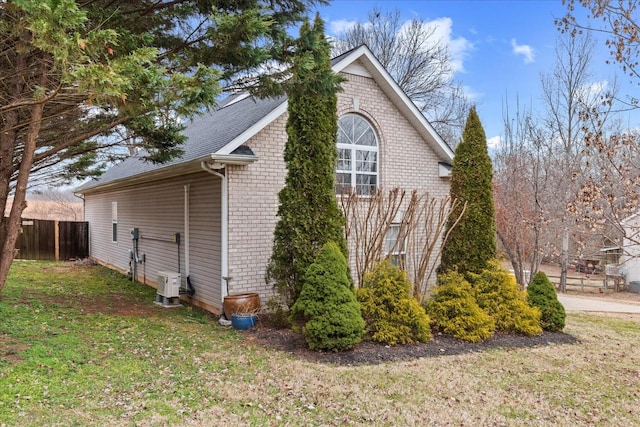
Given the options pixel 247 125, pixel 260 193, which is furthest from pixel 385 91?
pixel 260 193

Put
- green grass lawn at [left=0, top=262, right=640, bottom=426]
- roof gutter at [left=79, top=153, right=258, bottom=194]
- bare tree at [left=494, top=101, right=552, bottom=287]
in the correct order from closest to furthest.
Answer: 1. green grass lawn at [left=0, top=262, right=640, bottom=426]
2. roof gutter at [left=79, top=153, right=258, bottom=194]
3. bare tree at [left=494, top=101, right=552, bottom=287]

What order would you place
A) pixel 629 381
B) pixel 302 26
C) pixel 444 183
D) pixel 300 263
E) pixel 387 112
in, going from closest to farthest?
pixel 629 381 → pixel 302 26 → pixel 300 263 → pixel 387 112 → pixel 444 183

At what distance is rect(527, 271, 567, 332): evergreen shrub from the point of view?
7984mm

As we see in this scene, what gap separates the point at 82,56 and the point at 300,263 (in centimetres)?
453

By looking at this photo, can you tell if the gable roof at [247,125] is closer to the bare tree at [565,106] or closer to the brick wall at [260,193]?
the brick wall at [260,193]

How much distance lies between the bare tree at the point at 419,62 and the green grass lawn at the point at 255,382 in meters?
19.1

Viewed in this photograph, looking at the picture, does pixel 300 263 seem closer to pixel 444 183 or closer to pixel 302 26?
pixel 302 26

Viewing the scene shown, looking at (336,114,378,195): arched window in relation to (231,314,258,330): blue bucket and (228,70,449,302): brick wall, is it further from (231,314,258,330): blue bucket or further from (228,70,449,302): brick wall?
(231,314,258,330): blue bucket

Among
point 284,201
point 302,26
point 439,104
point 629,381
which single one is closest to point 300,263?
point 284,201

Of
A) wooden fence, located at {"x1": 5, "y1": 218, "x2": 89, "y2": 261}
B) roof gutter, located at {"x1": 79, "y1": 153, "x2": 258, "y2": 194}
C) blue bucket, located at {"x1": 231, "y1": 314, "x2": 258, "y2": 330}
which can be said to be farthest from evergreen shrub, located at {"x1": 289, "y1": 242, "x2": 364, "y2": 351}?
wooden fence, located at {"x1": 5, "y1": 218, "x2": 89, "y2": 261}

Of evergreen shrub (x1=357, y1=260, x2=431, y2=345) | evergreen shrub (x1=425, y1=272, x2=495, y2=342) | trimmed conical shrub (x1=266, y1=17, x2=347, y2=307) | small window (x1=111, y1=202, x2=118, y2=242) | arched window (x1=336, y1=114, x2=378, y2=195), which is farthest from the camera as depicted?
small window (x1=111, y1=202, x2=118, y2=242)

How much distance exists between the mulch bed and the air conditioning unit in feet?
8.18

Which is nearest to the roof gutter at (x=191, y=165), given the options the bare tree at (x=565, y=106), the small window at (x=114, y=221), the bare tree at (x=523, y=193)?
the small window at (x=114, y=221)

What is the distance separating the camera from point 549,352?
22.4 feet
